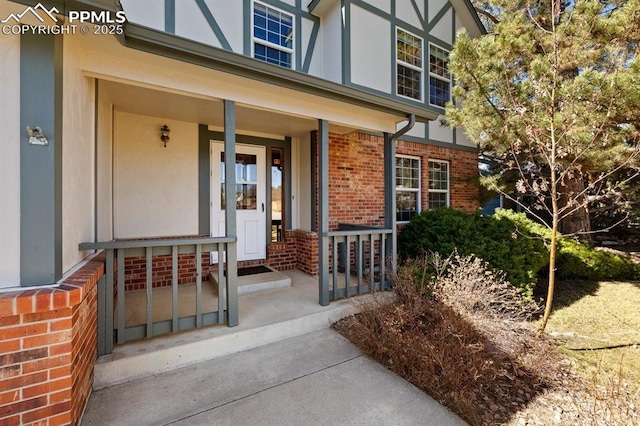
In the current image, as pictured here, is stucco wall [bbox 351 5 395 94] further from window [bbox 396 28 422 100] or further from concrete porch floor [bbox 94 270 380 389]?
concrete porch floor [bbox 94 270 380 389]

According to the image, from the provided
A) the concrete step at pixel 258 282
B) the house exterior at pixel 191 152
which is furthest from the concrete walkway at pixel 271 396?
the concrete step at pixel 258 282

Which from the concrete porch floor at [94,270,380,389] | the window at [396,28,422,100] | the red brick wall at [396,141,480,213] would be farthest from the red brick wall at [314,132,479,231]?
the concrete porch floor at [94,270,380,389]

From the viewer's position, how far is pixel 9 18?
70.1 inches

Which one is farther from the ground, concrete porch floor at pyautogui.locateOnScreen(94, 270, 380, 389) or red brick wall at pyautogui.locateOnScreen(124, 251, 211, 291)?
red brick wall at pyautogui.locateOnScreen(124, 251, 211, 291)

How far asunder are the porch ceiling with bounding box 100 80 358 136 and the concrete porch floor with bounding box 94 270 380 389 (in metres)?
2.59

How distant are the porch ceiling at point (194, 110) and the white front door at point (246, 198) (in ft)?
Result: 1.61

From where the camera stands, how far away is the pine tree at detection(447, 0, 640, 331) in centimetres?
396

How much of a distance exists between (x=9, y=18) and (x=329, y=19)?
215 inches

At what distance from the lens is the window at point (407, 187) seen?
6746mm

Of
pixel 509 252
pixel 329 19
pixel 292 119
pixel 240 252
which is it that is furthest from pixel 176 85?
pixel 509 252

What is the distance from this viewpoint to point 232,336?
3096 mm

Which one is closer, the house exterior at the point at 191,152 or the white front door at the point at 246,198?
the house exterior at the point at 191,152

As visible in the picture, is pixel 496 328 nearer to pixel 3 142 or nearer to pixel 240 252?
pixel 240 252

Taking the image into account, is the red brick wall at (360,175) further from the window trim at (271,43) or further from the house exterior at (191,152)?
the window trim at (271,43)
